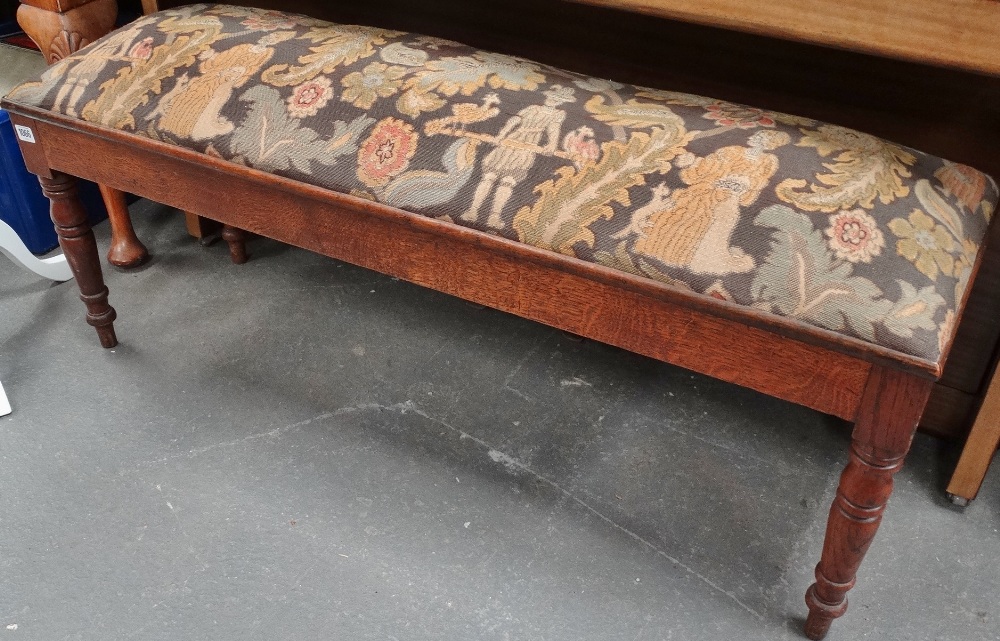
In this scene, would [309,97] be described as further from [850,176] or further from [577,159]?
[850,176]

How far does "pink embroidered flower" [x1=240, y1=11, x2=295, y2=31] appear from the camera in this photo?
Answer: 55.5 inches

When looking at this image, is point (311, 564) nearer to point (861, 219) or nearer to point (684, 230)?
point (684, 230)

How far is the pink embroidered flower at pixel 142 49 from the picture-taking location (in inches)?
54.5

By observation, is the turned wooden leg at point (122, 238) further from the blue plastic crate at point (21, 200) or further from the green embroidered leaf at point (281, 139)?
the green embroidered leaf at point (281, 139)

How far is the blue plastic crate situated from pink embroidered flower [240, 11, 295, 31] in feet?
2.44

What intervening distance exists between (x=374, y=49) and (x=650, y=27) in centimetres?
53

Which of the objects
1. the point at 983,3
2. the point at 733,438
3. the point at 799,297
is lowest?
the point at 733,438

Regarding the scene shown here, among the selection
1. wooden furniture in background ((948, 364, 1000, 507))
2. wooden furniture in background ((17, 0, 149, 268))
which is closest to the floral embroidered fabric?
wooden furniture in background ((17, 0, 149, 268))

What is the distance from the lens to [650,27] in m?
1.57

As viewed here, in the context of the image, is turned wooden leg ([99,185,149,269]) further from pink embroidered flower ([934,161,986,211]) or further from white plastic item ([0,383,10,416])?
pink embroidered flower ([934,161,986,211])

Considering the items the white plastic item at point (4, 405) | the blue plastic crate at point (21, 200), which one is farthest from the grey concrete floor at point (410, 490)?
the blue plastic crate at point (21, 200)

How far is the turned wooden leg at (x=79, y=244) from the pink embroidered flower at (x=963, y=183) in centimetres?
137

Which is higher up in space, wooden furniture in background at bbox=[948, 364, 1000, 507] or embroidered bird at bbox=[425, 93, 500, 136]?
embroidered bird at bbox=[425, 93, 500, 136]

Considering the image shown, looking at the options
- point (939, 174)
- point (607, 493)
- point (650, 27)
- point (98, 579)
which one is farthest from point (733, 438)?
point (98, 579)
